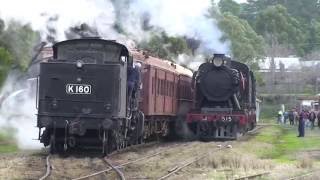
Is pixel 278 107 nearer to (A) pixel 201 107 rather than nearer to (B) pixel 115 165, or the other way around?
(A) pixel 201 107

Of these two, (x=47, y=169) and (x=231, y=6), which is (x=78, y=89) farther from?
(x=231, y=6)

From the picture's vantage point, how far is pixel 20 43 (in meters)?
27.7

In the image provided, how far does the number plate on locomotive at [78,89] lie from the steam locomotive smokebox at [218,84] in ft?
35.7

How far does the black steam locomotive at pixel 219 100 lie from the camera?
27.9 m

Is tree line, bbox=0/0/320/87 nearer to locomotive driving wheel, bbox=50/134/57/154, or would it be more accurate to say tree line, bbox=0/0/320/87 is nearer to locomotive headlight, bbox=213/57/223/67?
locomotive driving wheel, bbox=50/134/57/154

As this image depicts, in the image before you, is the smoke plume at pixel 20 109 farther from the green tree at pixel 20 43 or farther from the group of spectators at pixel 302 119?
the group of spectators at pixel 302 119

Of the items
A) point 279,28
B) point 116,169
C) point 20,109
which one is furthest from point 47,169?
point 279,28

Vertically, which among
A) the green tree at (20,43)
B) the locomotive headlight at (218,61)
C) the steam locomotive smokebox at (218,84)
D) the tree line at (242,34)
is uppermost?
the tree line at (242,34)

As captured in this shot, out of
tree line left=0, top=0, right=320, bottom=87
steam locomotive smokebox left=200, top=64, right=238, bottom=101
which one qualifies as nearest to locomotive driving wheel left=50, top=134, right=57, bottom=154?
tree line left=0, top=0, right=320, bottom=87

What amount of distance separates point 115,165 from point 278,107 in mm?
68738

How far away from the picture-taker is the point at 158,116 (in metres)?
25.8

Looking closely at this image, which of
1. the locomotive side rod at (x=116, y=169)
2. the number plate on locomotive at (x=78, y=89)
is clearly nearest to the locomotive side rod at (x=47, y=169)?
the locomotive side rod at (x=116, y=169)

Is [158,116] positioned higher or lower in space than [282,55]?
lower

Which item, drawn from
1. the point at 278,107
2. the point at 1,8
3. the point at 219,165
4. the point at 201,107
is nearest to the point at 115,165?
the point at 219,165
